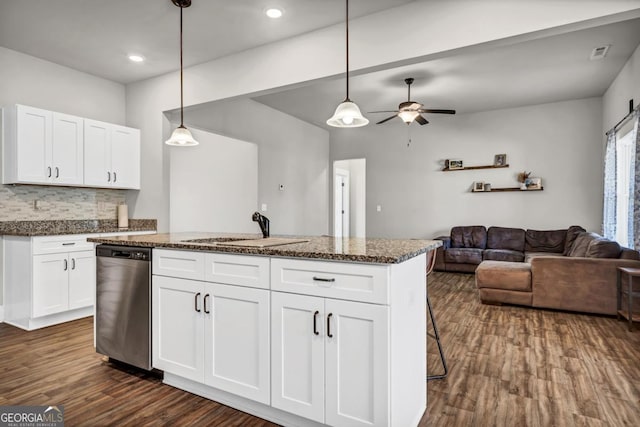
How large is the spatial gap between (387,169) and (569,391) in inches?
222

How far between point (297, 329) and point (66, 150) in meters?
3.52

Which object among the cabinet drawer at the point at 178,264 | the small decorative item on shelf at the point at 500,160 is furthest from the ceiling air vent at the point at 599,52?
the cabinet drawer at the point at 178,264

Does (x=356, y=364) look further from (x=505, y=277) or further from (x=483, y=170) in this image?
(x=483, y=170)

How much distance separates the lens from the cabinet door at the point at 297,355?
172 cm

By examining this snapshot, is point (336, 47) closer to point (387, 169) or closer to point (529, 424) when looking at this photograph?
point (529, 424)

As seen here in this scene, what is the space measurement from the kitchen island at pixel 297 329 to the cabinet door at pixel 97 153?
93.7 inches

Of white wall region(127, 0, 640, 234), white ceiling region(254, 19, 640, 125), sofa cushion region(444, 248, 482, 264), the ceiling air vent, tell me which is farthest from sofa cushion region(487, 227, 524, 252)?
white wall region(127, 0, 640, 234)

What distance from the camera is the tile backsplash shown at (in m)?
3.75

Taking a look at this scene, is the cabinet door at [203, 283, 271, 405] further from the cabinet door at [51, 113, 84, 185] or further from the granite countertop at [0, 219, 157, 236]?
the cabinet door at [51, 113, 84, 185]

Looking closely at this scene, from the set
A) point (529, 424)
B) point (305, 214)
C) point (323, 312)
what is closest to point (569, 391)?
point (529, 424)

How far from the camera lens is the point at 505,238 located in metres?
6.29

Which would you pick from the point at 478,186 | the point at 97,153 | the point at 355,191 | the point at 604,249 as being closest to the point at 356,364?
the point at 604,249

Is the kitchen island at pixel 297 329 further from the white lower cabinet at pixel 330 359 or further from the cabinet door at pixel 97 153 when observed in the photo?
the cabinet door at pixel 97 153

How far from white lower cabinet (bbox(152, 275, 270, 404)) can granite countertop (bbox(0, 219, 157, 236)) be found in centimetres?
206
